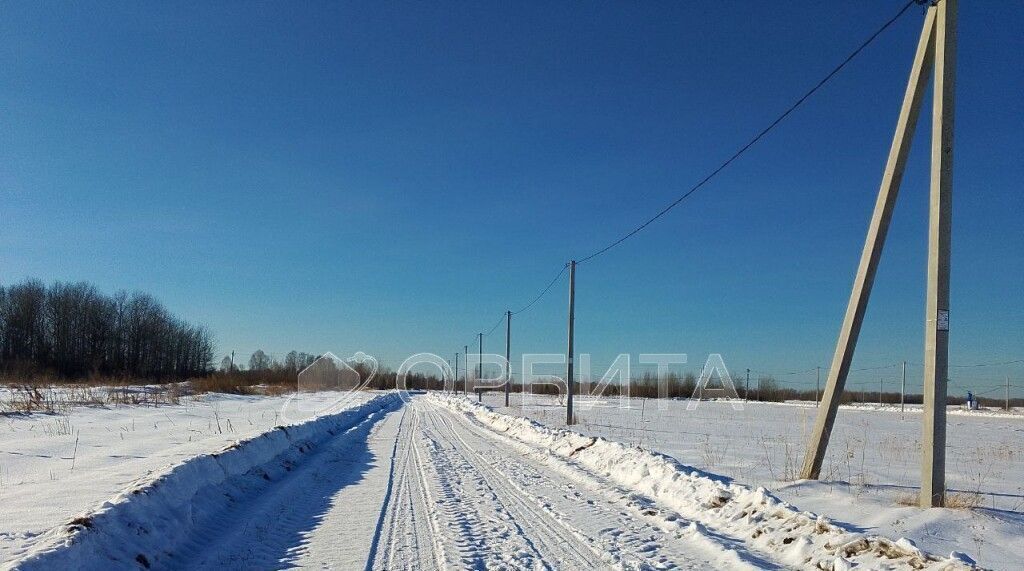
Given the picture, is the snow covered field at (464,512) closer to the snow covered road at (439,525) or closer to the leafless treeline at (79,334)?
the snow covered road at (439,525)

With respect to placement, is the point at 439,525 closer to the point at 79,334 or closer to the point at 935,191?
the point at 935,191

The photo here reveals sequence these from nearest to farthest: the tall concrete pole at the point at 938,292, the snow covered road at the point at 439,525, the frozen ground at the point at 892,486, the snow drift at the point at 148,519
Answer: the snow drift at the point at 148,519 → the snow covered road at the point at 439,525 → the frozen ground at the point at 892,486 → the tall concrete pole at the point at 938,292

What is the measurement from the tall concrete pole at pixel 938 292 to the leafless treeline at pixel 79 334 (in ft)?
236

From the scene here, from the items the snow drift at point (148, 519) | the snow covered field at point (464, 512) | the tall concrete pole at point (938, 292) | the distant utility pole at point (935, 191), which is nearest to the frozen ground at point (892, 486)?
the snow covered field at point (464, 512)

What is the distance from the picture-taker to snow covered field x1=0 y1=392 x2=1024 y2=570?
5.58 m

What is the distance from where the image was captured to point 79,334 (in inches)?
2995

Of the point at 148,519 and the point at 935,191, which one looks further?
the point at 935,191

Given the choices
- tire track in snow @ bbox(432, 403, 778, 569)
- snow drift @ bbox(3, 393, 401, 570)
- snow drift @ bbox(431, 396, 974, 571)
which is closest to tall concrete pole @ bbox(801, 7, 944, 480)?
snow drift @ bbox(431, 396, 974, 571)

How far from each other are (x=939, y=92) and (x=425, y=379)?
12835cm

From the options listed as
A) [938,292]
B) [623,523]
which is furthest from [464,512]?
[938,292]

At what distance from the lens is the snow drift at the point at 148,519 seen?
4.98 m

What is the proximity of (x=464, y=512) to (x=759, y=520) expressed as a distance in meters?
3.44

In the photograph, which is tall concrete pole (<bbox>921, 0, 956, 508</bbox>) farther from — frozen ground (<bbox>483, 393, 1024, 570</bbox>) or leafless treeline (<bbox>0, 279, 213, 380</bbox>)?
leafless treeline (<bbox>0, 279, 213, 380</bbox>)

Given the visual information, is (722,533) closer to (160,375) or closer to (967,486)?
(967,486)
